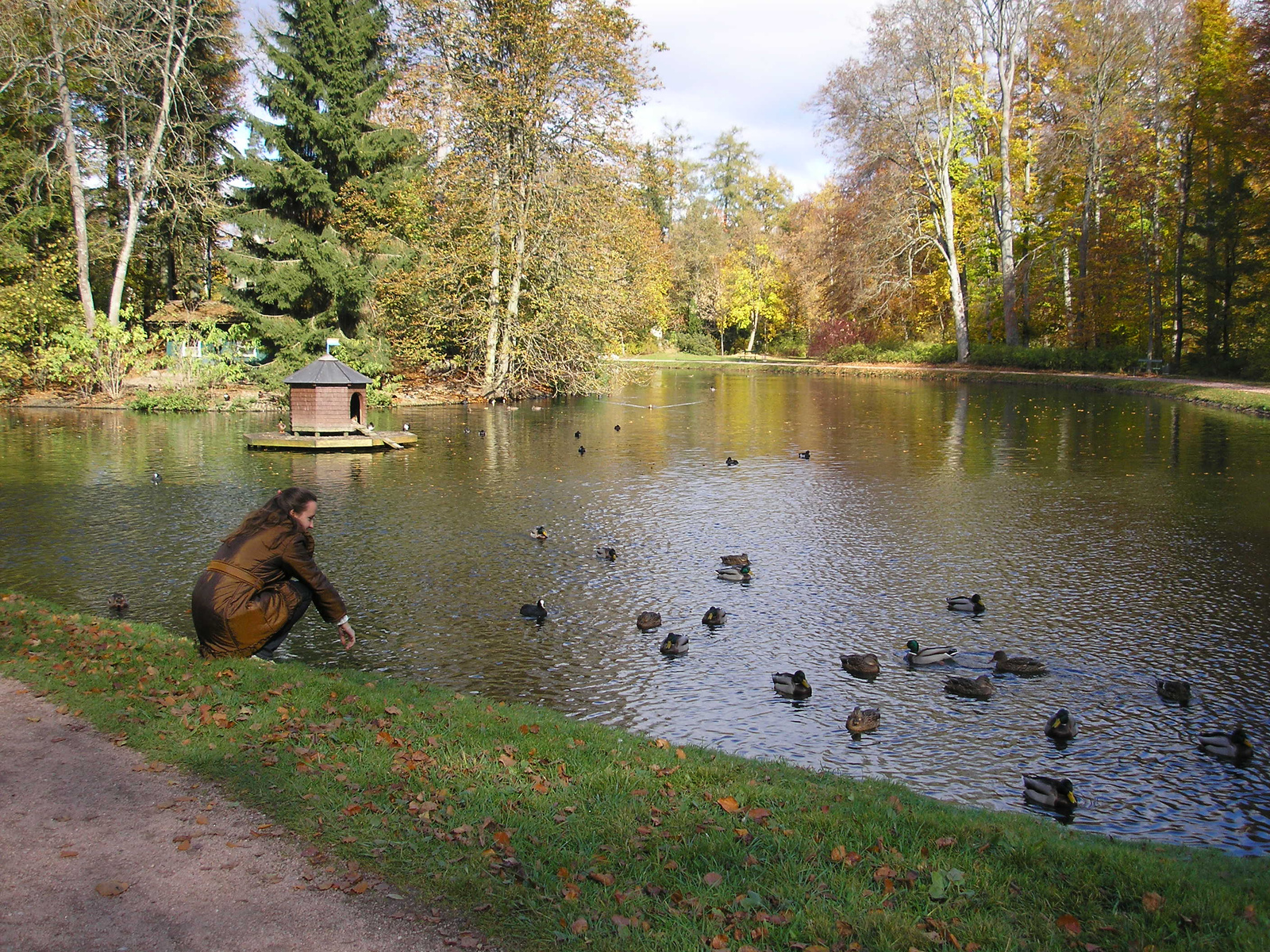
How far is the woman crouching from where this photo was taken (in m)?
7.94

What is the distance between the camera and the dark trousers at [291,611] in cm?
837

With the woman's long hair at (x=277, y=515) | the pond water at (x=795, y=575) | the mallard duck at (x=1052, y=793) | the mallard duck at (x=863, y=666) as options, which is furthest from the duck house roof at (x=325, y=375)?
the mallard duck at (x=1052, y=793)

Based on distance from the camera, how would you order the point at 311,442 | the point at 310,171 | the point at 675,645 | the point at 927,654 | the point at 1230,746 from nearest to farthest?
the point at 1230,746
the point at 927,654
the point at 675,645
the point at 311,442
the point at 310,171

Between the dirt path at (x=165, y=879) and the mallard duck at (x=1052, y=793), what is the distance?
4.38 metres

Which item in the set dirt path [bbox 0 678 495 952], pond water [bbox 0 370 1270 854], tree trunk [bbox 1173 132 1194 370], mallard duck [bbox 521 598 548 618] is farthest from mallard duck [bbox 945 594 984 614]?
tree trunk [bbox 1173 132 1194 370]

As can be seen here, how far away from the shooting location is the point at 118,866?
193 inches

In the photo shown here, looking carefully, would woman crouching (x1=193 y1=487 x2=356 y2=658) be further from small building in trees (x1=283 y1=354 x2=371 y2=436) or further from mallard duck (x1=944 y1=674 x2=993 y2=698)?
small building in trees (x1=283 y1=354 x2=371 y2=436)

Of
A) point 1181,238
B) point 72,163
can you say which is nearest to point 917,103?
point 1181,238

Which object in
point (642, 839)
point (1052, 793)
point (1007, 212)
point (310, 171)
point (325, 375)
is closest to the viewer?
point (642, 839)

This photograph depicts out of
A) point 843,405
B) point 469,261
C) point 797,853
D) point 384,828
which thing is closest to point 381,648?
point 384,828

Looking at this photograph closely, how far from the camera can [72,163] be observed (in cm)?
3434

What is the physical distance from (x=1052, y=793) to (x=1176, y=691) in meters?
2.80

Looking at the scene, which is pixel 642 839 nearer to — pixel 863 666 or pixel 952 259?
pixel 863 666

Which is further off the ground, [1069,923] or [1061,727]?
[1069,923]
